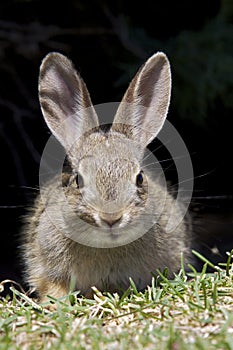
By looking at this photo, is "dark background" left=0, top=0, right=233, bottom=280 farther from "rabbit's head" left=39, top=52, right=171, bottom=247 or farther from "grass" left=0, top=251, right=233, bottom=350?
"grass" left=0, top=251, right=233, bottom=350

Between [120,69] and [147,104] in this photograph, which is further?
[120,69]

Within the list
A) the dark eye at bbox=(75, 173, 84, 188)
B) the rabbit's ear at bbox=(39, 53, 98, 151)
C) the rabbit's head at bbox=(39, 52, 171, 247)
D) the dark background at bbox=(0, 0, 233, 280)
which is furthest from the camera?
the dark background at bbox=(0, 0, 233, 280)

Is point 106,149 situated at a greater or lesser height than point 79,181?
greater

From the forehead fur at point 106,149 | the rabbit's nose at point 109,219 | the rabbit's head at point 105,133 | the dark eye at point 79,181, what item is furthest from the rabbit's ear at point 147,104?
the rabbit's nose at point 109,219

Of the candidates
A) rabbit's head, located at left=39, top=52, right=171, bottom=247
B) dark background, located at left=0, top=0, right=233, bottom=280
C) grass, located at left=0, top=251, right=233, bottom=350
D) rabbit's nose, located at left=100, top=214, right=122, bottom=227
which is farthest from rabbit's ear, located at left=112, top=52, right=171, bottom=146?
dark background, located at left=0, top=0, right=233, bottom=280

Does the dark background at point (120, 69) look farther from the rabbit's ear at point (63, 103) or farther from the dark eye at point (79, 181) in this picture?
the dark eye at point (79, 181)

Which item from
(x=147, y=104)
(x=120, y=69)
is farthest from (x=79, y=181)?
(x=120, y=69)

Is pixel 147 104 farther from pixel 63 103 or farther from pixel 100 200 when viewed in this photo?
pixel 100 200
